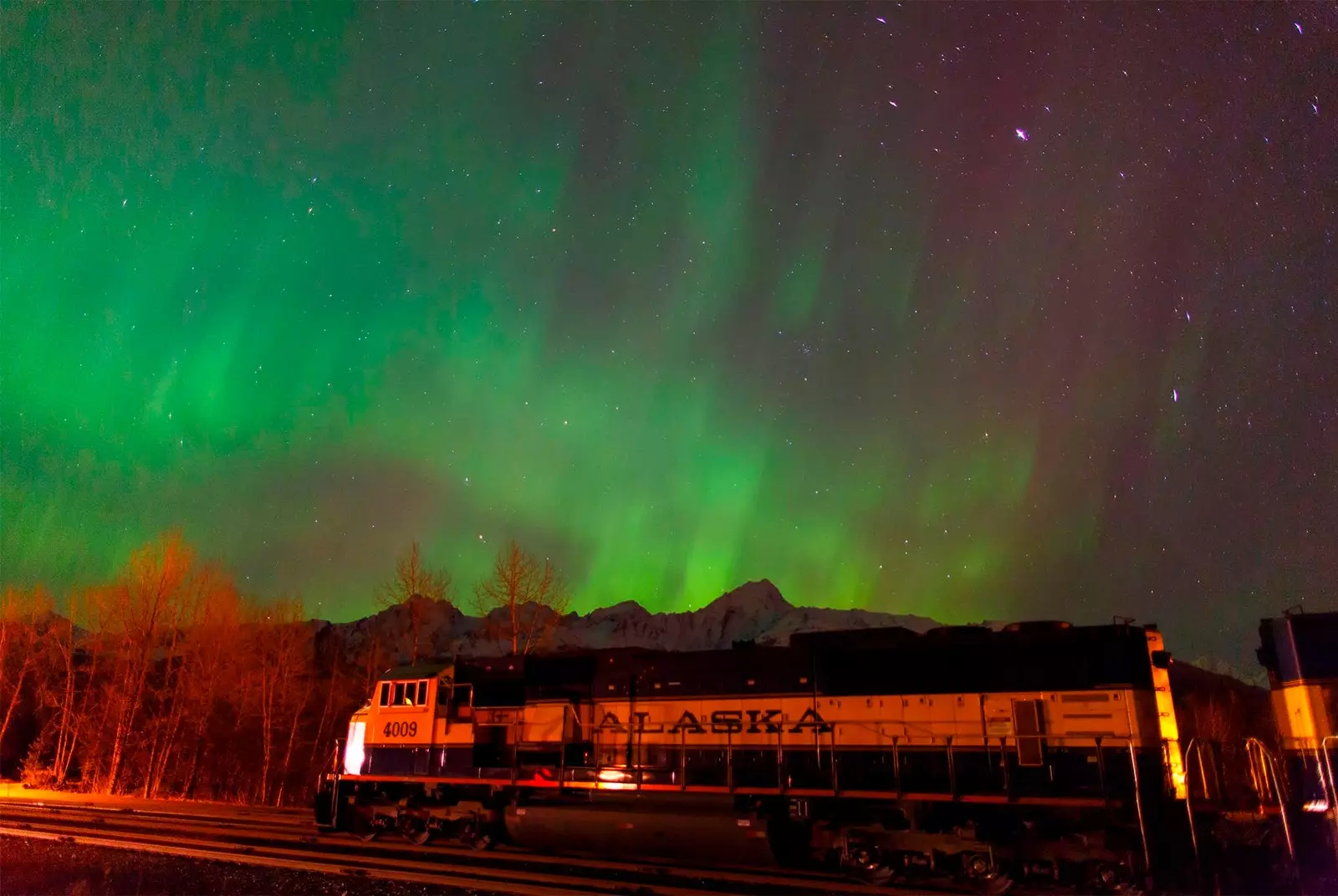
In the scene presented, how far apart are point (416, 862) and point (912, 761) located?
30.5 feet

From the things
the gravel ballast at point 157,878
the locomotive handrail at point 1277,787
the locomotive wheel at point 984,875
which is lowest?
the gravel ballast at point 157,878

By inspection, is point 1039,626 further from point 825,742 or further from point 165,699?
point 165,699

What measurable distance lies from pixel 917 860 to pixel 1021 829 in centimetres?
177

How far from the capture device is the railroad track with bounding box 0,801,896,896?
12.5 m

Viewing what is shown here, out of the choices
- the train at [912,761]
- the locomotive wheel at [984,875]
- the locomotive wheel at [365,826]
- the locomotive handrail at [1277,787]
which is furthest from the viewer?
the locomotive wheel at [365,826]

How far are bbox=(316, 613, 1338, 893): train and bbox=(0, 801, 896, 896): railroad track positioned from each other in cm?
82

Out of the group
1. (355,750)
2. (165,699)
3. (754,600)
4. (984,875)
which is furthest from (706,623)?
(984,875)

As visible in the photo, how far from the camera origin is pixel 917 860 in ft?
43.8

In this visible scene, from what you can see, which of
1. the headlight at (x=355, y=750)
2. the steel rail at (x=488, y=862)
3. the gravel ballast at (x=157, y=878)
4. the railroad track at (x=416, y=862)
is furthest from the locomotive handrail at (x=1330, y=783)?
the headlight at (x=355, y=750)

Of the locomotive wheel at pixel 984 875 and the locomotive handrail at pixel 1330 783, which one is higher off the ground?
the locomotive handrail at pixel 1330 783

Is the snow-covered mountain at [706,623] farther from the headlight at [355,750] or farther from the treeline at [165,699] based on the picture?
the headlight at [355,750]

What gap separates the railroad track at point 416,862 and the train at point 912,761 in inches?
32.3

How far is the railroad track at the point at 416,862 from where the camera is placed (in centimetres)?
1252

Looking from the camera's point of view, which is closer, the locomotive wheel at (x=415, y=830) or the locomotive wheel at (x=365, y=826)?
the locomotive wheel at (x=415, y=830)
